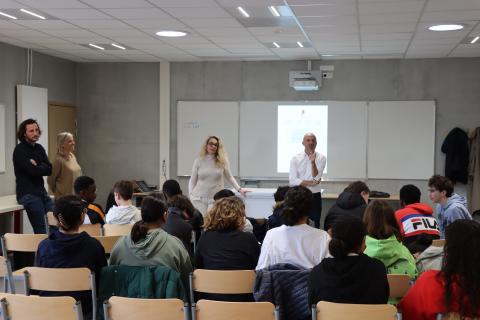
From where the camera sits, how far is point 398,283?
314cm

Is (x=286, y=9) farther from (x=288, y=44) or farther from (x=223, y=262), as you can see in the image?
(x=223, y=262)

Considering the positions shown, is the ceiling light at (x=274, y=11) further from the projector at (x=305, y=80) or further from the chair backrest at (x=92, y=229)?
the projector at (x=305, y=80)

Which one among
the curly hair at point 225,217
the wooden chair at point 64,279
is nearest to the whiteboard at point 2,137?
the wooden chair at point 64,279

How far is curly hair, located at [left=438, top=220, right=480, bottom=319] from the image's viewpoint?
2.33m

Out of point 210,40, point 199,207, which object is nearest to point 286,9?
point 210,40

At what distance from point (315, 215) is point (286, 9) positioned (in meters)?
2.75

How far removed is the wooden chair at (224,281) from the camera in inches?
127

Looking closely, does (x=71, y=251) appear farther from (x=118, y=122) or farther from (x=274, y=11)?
(x=118, y=122)

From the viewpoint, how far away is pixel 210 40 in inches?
290

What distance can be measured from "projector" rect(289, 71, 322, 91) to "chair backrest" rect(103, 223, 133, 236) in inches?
194

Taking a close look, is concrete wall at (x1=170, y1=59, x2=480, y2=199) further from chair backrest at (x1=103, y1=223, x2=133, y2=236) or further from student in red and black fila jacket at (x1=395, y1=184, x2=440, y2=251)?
chair backrest at (x1=103, y1=223, x2=133, y2=236)

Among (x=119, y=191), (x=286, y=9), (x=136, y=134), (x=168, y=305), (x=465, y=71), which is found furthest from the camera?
(x=136, y=134)

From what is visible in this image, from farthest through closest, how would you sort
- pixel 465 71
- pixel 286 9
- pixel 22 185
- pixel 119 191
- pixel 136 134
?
pixel 136 134 < pixel 465 71 < pixel 22 185 < pixel 286 9 < pixel 119 191

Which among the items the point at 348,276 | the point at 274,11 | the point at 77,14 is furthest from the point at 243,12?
the point at 348,276
